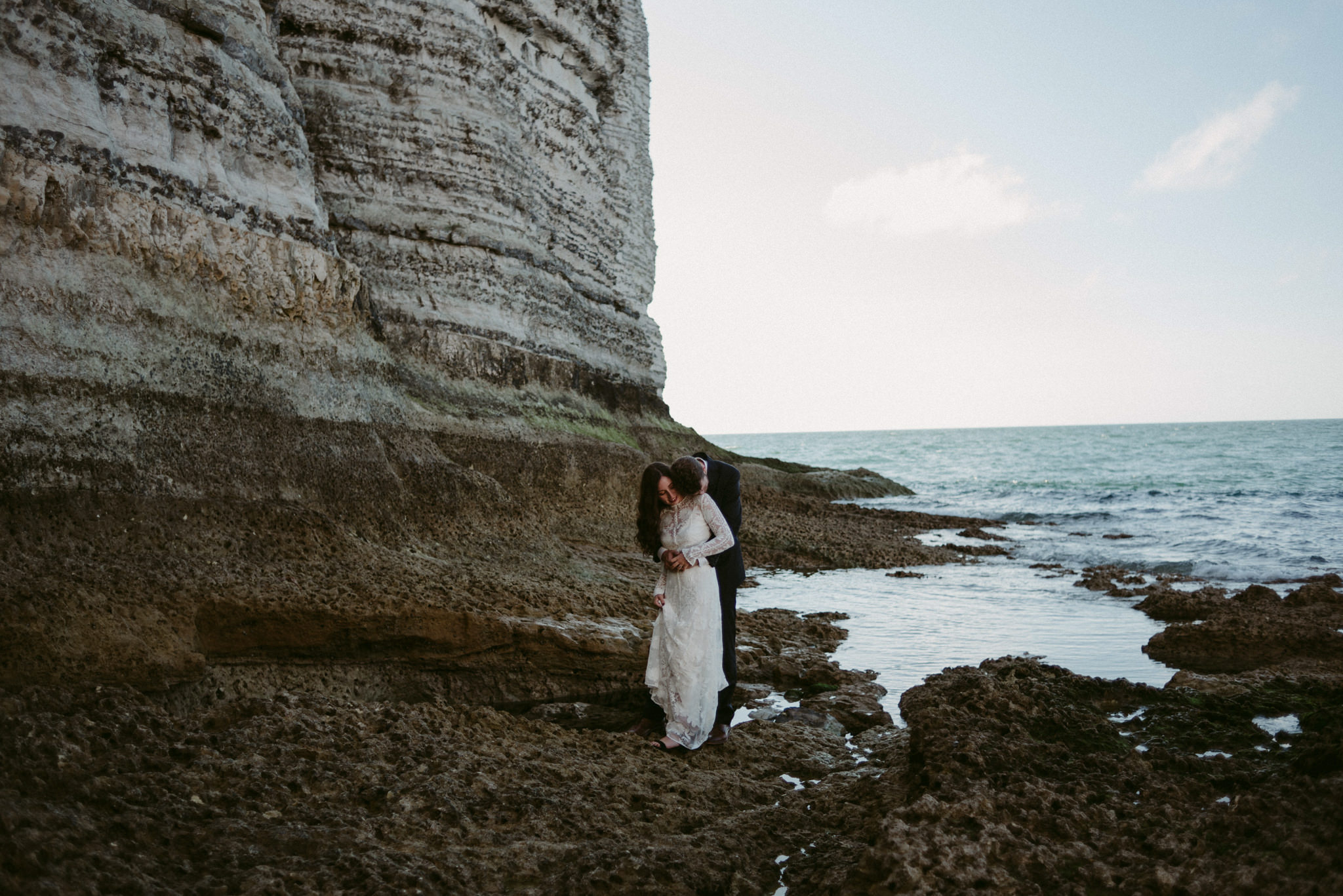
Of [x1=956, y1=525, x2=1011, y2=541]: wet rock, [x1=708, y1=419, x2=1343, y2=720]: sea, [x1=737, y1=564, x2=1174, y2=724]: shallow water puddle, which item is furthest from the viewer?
[x1=956, y1=525, x2=1011, y2=541]: wet rock

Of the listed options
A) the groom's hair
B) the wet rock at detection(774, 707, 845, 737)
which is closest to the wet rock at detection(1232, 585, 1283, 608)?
the wet rock at detection(774, 707, 845, 737)

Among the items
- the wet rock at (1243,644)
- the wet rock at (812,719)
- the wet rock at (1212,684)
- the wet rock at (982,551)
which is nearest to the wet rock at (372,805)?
the wet rock at (812,719)

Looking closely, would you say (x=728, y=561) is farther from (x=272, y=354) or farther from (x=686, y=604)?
(x=272, y=354)

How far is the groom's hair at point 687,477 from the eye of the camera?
5059mm

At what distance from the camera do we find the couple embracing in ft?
16.3

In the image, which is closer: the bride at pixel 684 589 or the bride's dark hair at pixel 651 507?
the bride at pixel 684 589

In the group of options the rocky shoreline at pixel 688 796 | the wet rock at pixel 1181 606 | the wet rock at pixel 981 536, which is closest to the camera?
the rocky shoreline at pixel 688 796

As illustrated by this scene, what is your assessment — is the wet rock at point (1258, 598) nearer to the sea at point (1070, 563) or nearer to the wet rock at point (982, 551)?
the sea at point (1070, 563)

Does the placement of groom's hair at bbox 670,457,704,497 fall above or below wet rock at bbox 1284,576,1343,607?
above

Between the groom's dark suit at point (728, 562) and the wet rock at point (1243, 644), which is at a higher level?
the groom's dark suit at point (728, 562)

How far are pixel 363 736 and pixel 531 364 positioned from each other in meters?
7.68

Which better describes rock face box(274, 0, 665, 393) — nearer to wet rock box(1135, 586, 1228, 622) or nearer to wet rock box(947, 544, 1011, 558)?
wet rock box(947, 544, 1011, 558)

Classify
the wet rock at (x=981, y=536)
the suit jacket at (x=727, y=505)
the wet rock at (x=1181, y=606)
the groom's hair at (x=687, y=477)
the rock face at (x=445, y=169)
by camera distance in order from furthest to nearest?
the wet rock at (x=981, y=536), the rock face at (x=445, y=169), the wet rock at (x=1181, y=606), the suit jacket at (x=727, y=505), the groom's hair at (x=687, y=477)

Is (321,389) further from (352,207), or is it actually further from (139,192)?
(352,207)
